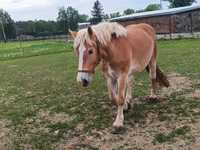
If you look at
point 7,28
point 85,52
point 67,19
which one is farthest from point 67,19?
point 85,52

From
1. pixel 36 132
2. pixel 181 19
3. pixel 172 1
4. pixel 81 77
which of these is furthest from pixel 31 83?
pixel 172 1

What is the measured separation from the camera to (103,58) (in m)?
4.66

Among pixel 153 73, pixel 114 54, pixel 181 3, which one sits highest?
pixel 181 3

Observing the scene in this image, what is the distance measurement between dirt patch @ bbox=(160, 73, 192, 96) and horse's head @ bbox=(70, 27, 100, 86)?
2.48m

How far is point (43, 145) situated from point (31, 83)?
17.6 ft

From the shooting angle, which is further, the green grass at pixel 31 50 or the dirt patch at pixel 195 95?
the green grass at pixel 31 50

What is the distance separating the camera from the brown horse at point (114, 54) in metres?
4.32

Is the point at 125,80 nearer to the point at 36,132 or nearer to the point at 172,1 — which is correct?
the point at 36,132

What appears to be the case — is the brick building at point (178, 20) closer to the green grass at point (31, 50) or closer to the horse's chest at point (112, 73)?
the green grass at point (31, 50)

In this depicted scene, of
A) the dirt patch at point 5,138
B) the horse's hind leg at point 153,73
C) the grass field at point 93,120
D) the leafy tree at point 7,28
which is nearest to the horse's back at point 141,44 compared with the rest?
the horse's hind leg at point 153,73

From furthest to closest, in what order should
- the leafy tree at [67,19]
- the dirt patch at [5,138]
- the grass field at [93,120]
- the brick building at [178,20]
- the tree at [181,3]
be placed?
the leafy tree at [67,19] < the tree at [181,3] < the brick building at [178,20] < the dirt patch at [5,138] < the grass field at [93,120]

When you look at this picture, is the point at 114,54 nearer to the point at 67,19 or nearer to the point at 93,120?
the point at 93,120

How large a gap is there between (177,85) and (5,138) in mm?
3717

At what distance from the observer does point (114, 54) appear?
471 centimetres
